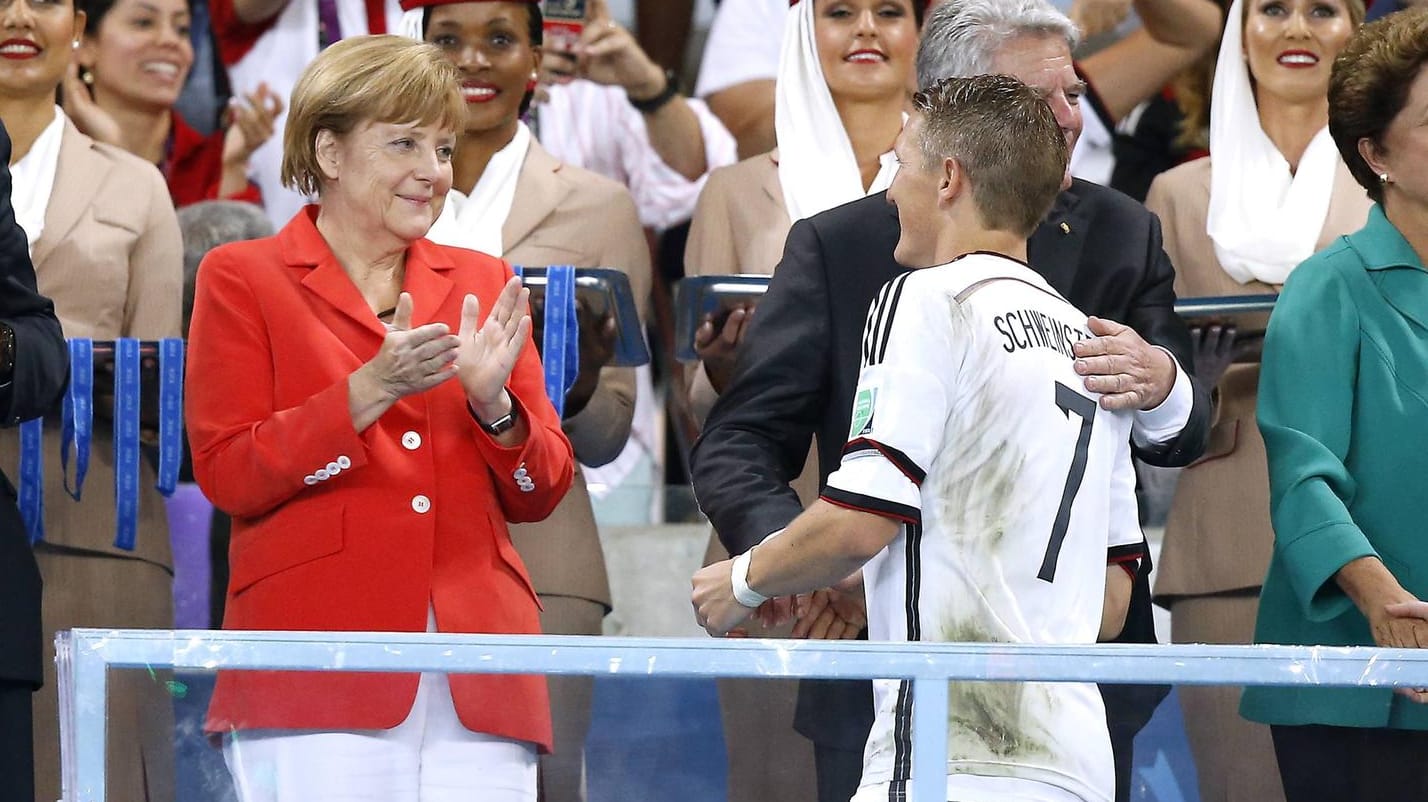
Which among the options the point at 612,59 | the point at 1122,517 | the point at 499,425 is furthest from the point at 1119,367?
the point at 612,59

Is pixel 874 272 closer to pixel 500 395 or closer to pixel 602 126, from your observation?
pixel 500 395

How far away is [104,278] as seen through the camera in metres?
4.01

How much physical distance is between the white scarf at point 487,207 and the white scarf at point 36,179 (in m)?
0.73

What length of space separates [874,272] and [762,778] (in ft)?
2.97

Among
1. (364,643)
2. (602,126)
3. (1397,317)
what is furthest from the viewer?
(602,126)

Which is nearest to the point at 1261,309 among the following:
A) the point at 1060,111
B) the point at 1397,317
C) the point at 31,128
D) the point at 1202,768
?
the point at 1397,317

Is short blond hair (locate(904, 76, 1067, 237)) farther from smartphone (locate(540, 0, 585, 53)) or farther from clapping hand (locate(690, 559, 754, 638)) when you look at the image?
smartphone (locate(540, 0, 585, 53))

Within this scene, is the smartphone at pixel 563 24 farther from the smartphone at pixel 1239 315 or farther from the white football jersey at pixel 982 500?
the white football jersey at pixel 982 500

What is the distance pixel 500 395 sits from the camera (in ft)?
9.77

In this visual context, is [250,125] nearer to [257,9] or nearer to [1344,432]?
[257,9]

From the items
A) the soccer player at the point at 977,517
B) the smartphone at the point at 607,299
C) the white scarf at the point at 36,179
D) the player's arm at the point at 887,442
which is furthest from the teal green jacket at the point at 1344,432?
the white scarf at the point at 36,179

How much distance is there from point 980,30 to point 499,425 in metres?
0.94

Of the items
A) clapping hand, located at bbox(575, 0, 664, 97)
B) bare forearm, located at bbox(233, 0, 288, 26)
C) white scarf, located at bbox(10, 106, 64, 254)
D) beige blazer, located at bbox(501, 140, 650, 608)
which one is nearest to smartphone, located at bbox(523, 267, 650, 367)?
beige blazer, located at bbox(501, 140, 650, 608)

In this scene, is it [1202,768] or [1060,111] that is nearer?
[1202,768]
